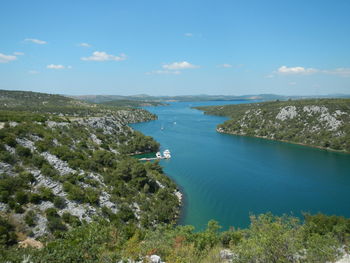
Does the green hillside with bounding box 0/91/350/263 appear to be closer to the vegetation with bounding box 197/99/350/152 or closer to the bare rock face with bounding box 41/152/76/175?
the bare rock face with bounding box 41/152/76/175

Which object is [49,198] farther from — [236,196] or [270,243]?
[236,196]

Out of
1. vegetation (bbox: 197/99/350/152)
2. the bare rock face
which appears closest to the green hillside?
the bare rock face

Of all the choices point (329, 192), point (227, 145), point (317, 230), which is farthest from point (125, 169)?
point (227, 145)

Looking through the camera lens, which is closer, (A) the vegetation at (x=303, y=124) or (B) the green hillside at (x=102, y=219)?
(B) the green hillside at (x=102, y=219)

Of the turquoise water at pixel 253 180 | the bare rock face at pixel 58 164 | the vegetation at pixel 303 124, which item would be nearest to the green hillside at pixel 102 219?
the bare rock face at pixel 58 164

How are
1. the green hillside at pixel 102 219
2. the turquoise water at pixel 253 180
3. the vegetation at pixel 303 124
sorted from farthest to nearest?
the vegetation at pixel 303 124 → the turquoise water at pixel 253 180 → the green hillside at pixel 102 219

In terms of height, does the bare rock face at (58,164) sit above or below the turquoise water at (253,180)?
above

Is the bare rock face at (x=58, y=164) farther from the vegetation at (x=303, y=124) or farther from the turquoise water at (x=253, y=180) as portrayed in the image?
the vegetation at (x=303, y=124)
